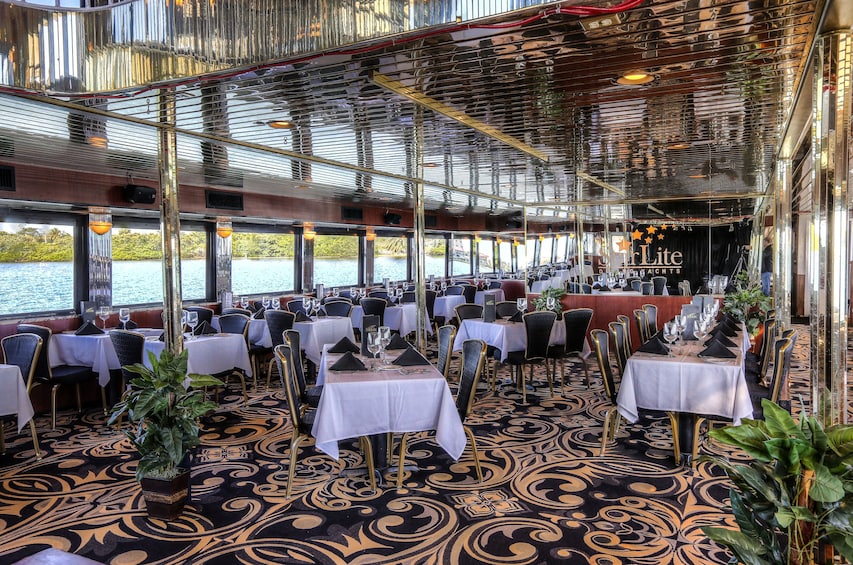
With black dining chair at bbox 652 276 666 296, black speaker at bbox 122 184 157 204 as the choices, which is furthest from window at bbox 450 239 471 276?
black speaker at bbox 122 184 157 204

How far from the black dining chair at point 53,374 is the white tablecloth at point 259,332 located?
5.94ft

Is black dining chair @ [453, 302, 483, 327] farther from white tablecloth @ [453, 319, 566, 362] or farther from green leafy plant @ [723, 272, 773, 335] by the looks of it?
green leafy plant @ [723, 272, 773, 335]

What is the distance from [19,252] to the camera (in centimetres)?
A: 792

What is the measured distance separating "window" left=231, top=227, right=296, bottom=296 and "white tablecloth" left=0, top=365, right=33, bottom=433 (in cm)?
657

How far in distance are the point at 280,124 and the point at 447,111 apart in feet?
5.21

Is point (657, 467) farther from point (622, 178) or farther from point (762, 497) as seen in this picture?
point (622, 178)

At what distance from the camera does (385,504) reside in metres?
3.79

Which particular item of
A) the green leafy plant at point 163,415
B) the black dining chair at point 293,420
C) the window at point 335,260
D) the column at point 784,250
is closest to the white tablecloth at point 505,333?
the column at point 784,250

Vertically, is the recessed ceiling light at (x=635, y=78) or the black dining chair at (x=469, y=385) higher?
the recessed ceiling light at (x=635, y=78)

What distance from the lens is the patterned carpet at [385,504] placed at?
319 cm

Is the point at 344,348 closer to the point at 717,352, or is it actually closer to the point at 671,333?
the point at 671,333

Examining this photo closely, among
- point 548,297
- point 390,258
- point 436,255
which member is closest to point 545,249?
point 436,255

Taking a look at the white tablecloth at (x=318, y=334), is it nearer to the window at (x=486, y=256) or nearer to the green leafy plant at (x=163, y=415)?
the green leafy plant at (x=163, y=415)

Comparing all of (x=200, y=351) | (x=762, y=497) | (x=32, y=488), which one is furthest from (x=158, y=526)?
(x=762, y=497)
